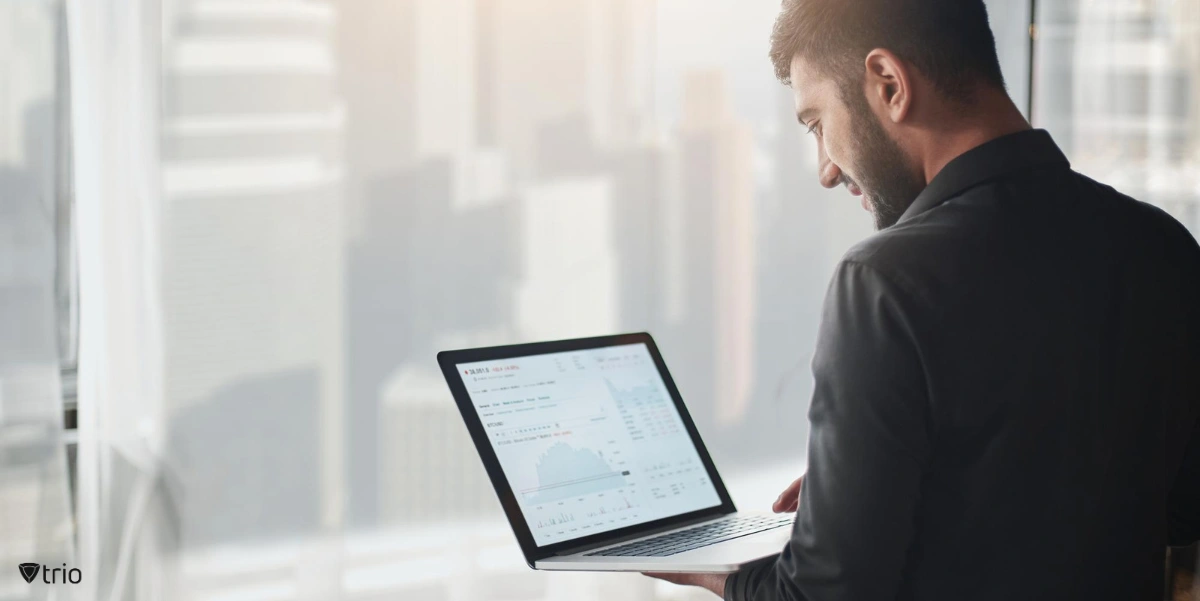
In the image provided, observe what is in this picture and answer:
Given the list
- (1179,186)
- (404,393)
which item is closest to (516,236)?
(404,393)

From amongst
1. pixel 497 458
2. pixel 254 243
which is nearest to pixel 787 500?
pixel 497 458

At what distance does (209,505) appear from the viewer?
1987 millimetres

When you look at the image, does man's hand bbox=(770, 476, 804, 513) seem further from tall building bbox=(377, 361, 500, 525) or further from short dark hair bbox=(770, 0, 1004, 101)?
tall building bbox=(377, 361, 500, 525)

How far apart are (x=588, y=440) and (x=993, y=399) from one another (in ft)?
1.70

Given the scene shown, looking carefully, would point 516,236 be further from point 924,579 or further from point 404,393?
point 924,579

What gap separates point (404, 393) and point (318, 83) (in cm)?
66

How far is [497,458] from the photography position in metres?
1.12

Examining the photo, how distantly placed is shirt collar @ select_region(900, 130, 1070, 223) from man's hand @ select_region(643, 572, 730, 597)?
1.31 feet

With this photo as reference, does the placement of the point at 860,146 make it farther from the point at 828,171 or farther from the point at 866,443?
the point at 866,443

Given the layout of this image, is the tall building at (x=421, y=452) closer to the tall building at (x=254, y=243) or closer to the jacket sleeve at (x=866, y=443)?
the tall building at (x=254, y=243)

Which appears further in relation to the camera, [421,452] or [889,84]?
[421,452]

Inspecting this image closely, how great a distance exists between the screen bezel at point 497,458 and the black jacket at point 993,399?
0.26 metres

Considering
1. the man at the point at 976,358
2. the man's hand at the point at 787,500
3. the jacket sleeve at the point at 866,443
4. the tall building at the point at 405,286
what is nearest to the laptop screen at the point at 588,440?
the man's hand at the point at 787,500

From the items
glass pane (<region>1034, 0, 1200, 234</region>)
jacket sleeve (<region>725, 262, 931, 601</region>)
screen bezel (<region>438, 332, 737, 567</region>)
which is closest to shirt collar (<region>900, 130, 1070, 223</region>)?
jacket sleeve (<region>725, 262, 931, 601</region>)
